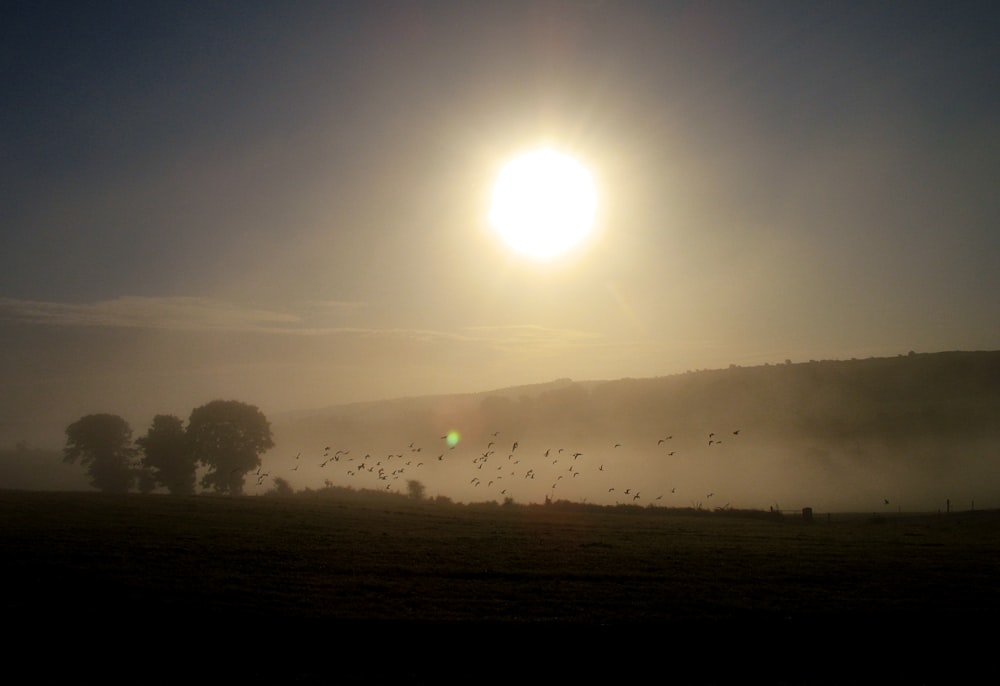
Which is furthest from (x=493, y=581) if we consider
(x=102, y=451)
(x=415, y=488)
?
(x=102, y=451)

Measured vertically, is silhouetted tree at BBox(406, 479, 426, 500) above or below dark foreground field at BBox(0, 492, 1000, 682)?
above

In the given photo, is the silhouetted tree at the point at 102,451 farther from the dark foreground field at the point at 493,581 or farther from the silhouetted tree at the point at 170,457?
the dark foreground field at the point at 493,581

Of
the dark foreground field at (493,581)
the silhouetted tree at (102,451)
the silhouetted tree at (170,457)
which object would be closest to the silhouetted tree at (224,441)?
the silhouetted tree at (170,457)

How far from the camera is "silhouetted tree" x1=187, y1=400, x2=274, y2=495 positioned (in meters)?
87.0

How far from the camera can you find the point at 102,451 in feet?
308

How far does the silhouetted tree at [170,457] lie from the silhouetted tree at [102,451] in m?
8.89

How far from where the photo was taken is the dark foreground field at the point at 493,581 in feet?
60.5

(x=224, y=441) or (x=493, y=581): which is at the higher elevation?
(x=224, y=441)

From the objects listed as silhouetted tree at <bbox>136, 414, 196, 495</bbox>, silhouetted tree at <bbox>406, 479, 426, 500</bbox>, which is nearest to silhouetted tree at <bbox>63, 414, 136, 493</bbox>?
silhouetted tree at <bbox>136, 414, 196, 495</bbox>

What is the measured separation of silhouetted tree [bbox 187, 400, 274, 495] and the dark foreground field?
45.9 metres

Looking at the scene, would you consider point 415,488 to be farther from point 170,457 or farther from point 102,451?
point 102,451

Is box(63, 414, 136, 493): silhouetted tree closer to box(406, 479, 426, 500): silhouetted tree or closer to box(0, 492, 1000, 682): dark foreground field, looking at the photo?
box(406, 479, 426, 500): silhouetted tree

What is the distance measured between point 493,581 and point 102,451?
8850cm

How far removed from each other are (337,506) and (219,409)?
41198mm
